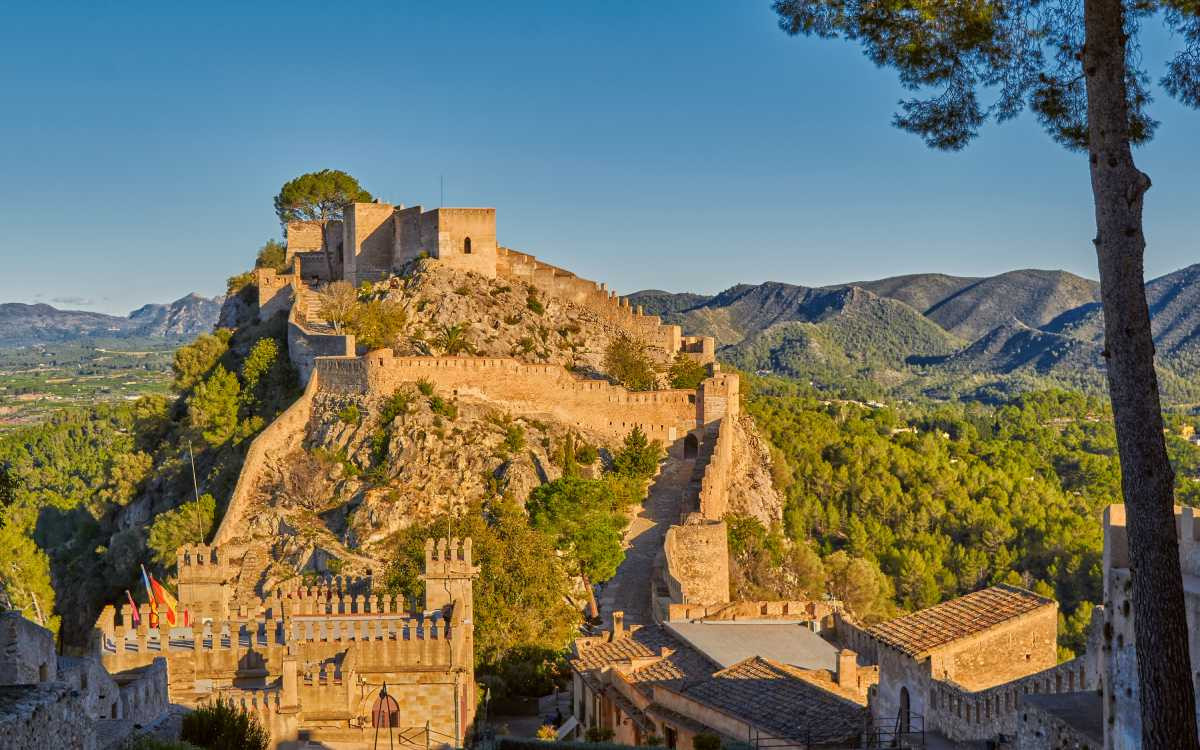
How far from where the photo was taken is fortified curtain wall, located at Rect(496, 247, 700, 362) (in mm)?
43906

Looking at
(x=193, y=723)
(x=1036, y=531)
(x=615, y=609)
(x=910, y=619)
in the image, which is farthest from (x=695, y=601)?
(x=1036, y=531)

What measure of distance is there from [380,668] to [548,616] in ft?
39.5

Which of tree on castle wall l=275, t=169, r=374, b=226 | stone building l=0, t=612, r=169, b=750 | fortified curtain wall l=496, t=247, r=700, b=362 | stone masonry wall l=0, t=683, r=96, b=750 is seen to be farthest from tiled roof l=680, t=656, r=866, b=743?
tree on castle wall l=275, t=169, r=374, b=226

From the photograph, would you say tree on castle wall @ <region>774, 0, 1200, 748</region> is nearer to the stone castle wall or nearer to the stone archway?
the stone archway

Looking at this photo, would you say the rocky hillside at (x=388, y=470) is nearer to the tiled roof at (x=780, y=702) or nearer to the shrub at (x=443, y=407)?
the shrub at (x=443, y=407)

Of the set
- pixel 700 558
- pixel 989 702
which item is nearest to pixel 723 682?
pixel 989 702

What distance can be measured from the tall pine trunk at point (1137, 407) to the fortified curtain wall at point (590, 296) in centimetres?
3520

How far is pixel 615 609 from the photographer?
29.2 m

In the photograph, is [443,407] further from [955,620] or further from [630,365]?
[955,620]

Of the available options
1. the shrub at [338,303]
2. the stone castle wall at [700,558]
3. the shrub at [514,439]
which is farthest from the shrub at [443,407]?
the stone castle wall at [700,558]

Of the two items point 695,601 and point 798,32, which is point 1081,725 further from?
point 695,601

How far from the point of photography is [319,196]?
5291 cm

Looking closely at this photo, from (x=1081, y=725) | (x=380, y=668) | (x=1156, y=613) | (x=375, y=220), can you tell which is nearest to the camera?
(x=1156, y=613)

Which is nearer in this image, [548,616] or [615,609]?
[548,616]
